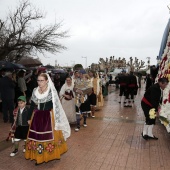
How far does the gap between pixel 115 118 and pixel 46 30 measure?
35.4ft

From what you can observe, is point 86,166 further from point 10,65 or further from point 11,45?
point 11,45

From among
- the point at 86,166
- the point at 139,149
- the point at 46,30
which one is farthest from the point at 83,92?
the point at 46,30

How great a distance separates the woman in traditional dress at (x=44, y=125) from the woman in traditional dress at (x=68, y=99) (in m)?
2.39

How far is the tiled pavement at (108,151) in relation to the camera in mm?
4422

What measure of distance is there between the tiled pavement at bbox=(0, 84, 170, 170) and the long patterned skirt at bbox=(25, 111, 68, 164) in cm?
21

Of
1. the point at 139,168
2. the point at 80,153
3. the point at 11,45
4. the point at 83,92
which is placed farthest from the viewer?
the point at 11,45

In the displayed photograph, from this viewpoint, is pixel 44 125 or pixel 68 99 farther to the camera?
pixel 68 99

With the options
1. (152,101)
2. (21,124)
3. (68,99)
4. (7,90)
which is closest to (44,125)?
(21,124)

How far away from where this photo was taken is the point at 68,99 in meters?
7.00

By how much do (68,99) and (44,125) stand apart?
8.74ft

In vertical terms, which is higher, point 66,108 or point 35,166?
point 66,108

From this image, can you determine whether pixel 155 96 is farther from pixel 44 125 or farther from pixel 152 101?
pixel 44 125

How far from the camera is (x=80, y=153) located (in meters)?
5.04

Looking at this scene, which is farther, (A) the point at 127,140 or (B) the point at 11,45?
(B) the point at 11,45
